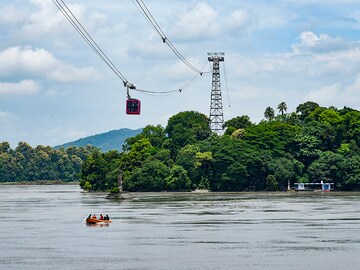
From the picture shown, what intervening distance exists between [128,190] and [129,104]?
4090 inches

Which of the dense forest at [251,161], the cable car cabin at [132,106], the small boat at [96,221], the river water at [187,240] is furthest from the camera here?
the dense forest at [251,161]

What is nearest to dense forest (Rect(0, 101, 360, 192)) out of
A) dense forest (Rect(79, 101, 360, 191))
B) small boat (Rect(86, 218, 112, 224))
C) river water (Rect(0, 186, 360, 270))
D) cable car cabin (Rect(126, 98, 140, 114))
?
dense forest (Rect(79, 101, 360, 191))

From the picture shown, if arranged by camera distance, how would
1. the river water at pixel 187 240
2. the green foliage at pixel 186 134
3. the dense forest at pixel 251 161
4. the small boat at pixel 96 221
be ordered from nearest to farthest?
1. the river water at pixel 187 240
2. the small boat at pixel 96 221
3. the dense forest at pixel 251 161
4. the green foliage at pixel 186 134

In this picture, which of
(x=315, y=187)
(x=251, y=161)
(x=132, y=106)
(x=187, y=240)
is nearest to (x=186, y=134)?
(x=251, y=161)

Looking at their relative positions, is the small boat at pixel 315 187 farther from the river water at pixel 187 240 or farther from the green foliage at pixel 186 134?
the river water at pixel 187 240

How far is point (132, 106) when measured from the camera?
2822 inches

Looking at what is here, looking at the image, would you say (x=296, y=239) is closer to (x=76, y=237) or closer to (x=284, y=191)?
(x=76, y=237)

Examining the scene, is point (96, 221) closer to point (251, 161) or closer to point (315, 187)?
point (251, 161)

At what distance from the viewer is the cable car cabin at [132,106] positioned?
71.4 meters

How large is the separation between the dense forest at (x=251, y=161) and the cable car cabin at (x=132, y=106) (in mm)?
93730

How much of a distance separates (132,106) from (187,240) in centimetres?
1330

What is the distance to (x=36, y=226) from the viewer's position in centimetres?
8019

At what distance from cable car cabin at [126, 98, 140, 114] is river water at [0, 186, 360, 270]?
1061cm

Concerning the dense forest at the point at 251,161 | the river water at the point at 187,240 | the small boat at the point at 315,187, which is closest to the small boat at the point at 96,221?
the river water at the point at 187,240
